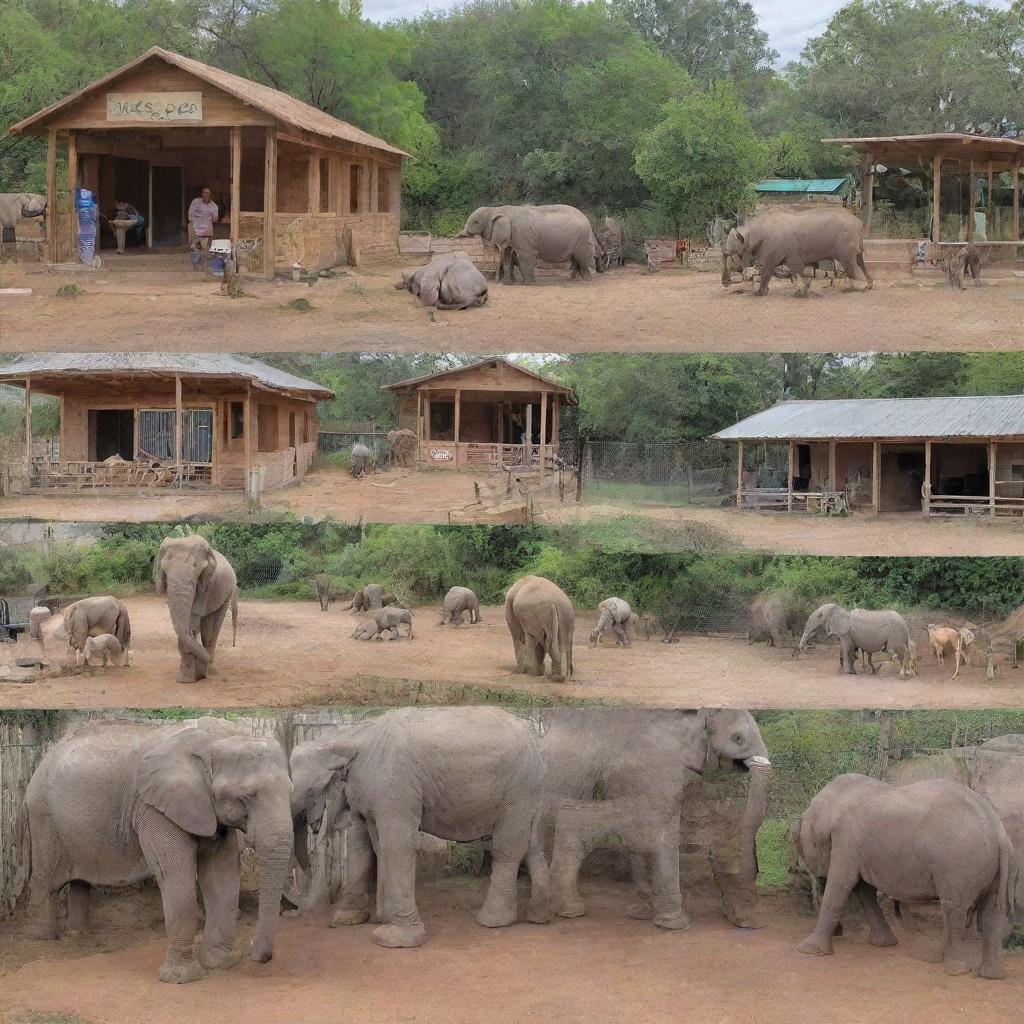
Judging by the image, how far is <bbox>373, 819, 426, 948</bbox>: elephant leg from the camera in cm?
1081

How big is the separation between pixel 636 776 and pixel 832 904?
4.78 ft

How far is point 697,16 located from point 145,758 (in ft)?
32.4

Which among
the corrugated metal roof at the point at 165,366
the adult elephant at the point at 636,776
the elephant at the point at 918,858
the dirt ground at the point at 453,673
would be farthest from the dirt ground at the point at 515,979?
the corrugated metal roof at the point at 165,366

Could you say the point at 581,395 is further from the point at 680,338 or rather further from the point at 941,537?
the point at 941,537

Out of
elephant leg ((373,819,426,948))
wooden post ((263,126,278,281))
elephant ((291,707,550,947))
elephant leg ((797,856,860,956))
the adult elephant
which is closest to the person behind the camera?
elephant leg ((373,819,426,948))

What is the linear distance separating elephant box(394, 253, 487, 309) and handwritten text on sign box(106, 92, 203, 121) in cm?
251

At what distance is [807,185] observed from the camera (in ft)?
52.7

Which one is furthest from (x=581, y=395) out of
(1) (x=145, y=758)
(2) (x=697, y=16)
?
(2) (x=697, y=16)

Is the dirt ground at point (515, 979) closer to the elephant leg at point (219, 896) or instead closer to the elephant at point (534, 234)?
the elephant leg at point (219, 896)

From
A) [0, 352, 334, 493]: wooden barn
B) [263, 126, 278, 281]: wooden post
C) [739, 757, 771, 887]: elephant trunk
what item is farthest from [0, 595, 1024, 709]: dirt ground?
[263, 126, 278, 281]: wooden post

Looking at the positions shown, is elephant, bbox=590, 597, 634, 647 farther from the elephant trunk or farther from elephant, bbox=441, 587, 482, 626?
the elephant trunk

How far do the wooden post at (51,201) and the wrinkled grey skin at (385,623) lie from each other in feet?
15.6

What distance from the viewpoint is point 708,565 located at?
1179cm

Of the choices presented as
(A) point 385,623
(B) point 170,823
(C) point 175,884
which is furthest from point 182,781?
(A) point 385,623
